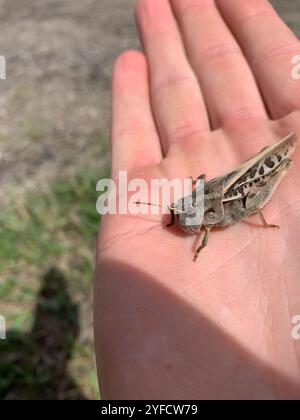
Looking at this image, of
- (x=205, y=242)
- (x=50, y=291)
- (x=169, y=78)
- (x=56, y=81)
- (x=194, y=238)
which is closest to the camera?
(x=205, y=242)

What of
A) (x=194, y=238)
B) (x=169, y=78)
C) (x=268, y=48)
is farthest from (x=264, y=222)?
(x=169, y=78)

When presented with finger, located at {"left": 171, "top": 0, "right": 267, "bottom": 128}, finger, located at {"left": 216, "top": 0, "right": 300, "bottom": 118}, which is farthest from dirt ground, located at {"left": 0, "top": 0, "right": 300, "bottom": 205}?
finger, located at {"left": 216, "top": 0, "right": 300, "bottom": 118}

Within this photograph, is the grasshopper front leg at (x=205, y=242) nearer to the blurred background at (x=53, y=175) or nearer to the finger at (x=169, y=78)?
the finger at (x=169, y=78)

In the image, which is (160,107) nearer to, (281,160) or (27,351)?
(281,160)

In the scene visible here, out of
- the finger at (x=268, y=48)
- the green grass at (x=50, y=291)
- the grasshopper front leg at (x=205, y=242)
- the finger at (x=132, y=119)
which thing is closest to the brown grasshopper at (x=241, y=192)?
the grasshopper front leg at (x=205, y=242)

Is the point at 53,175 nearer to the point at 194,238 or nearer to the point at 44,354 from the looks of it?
the point at 44,354
